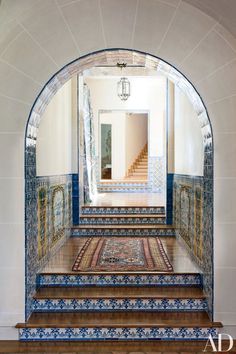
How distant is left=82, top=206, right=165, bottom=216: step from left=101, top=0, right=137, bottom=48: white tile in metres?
3.71

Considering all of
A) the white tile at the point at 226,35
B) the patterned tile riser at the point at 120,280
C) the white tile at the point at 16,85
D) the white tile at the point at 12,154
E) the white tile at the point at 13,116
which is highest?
the white tile at the point at 226,35

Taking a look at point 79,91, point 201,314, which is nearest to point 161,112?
point 79,91

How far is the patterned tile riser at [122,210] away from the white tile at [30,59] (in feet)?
11.6

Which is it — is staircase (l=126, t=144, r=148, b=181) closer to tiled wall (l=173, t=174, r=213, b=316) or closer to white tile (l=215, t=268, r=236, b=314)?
tiled wall (l=173, t=174, r=213, b=316)

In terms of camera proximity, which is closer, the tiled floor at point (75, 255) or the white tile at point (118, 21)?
the white tile at point (118, 21)

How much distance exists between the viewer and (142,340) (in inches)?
120

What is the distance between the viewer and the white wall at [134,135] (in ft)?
45.4

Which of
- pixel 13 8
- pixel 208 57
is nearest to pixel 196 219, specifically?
pixel 208 57

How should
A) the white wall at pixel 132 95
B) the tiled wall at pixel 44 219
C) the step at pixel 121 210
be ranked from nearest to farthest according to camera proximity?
the tiled wall at pixel 44 219 < the step at pixel 121 210 < the white wall at pixel 132 95

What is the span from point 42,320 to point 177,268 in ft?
4.81

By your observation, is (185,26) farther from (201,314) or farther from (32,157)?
(201,314)

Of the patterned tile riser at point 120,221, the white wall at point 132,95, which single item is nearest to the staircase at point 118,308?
the patterned tile riser at point 120,221

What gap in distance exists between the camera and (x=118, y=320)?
3.12 m

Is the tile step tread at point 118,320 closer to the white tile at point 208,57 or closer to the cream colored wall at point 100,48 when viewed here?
the cream colored wall at point 100,48
